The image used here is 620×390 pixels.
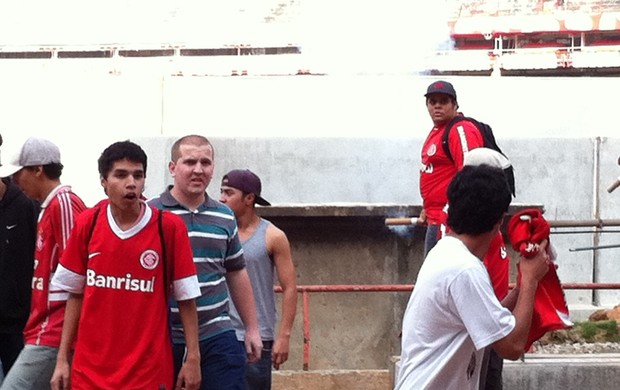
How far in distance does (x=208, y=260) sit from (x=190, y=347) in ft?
1.62

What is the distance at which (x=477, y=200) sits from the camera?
13.8 feet

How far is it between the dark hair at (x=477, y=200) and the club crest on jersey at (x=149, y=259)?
160 cm

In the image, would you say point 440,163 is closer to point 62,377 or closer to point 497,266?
point 497,266

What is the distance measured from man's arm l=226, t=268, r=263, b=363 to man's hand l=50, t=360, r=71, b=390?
916mm

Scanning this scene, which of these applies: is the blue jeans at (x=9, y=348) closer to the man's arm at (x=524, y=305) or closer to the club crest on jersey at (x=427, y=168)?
the club crest on jersey at (x=427, y=168)

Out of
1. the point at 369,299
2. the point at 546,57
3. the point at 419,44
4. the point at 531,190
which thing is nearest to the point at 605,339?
the point at 369,299

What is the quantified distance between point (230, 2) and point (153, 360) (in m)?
39.2

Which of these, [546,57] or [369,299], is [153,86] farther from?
[546,57]

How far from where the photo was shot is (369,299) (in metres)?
10.1

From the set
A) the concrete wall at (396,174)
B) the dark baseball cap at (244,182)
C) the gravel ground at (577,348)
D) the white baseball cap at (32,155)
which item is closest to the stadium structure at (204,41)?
the concrete wall at (396,174)

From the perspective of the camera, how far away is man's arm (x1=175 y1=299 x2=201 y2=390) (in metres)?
5.54

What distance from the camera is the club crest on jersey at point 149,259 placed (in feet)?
17.8

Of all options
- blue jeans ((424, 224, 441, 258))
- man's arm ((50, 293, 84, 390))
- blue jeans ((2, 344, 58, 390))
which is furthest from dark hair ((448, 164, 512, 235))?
blue jeans ((424, 224, 441, 258))

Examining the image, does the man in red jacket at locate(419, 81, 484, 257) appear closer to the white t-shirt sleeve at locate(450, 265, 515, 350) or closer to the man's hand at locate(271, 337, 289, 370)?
the man's hand at locate(271, 337, 289, 370)
